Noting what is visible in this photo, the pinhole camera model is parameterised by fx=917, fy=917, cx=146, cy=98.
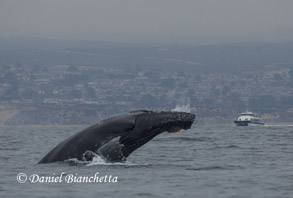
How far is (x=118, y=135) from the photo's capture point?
23531 mm

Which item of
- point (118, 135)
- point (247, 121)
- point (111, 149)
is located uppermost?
point (247, 121)

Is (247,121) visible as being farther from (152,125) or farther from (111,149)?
(111,149)

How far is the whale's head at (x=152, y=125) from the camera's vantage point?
23766 millimetres

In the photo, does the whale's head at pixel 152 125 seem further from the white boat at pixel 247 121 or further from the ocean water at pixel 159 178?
the white boat at pixel 247 121

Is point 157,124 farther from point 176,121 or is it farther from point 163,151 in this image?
point 163,151

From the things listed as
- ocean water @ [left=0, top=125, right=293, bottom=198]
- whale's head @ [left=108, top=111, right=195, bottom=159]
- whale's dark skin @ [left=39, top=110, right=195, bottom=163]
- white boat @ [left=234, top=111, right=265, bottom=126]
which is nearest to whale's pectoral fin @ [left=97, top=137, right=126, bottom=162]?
whale's dark skin @ [left=39, top=110, right=195, bottom=163]

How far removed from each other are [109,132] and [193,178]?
8.04ft

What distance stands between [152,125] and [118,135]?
3.11 ft

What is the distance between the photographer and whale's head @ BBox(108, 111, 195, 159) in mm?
23766

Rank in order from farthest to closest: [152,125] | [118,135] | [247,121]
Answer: [247,121], [152,125], [118,135]

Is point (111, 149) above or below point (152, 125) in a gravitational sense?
below

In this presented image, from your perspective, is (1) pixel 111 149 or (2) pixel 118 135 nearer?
(1) pixel 111 149

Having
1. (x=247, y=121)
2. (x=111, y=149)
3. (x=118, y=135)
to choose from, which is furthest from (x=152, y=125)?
(x=247, y=121)

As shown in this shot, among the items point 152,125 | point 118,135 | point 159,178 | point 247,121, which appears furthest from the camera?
point 247,121
